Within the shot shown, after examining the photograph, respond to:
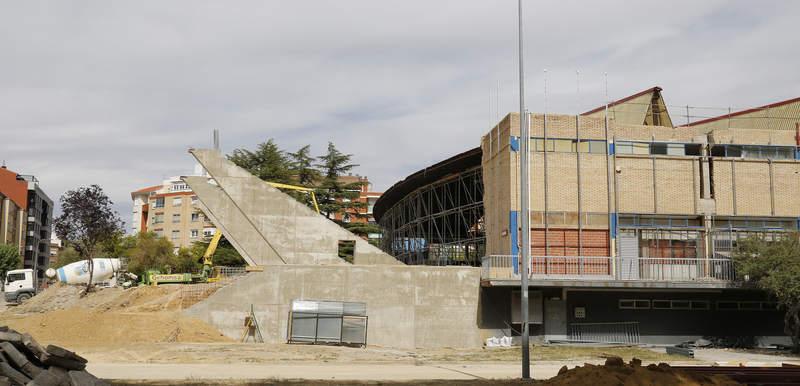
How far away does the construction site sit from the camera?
33.5 meters

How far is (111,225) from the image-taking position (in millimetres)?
54594

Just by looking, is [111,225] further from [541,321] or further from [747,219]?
[747,219]

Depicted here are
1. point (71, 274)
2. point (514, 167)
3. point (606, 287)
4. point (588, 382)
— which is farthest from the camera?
point (71, 274)

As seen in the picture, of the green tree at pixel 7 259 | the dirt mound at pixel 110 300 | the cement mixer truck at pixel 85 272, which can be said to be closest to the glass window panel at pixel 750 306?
the dirt mound at pixel 110 300

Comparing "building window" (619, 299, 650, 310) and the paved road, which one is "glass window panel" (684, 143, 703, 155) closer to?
"building window" (619, 299, 650, 310)

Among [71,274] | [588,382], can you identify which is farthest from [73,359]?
[71,274]

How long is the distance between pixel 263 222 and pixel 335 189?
36154 mm

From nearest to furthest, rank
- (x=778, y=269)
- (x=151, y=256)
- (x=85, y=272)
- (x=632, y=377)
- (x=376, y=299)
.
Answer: (x=632, y=377), (x=778, y=269), (x=376, y=299), (x=85, y=272), (x=151, y=256)

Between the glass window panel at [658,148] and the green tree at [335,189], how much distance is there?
39514 millimetres

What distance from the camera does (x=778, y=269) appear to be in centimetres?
3303

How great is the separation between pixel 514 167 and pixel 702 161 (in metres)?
10.5

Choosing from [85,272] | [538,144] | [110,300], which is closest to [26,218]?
[85,272]

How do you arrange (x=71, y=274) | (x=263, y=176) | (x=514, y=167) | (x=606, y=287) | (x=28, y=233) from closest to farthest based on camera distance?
(x=606, y=287), (x=514, y=167), (x=71, y=274), (x=263, y=176), (x=28, y=233)

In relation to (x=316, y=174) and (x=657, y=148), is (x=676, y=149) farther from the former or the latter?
(x=316, y=174)
